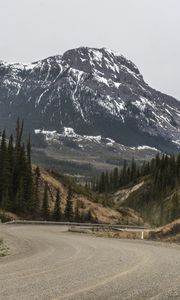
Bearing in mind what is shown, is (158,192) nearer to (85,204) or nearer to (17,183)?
(85,204)

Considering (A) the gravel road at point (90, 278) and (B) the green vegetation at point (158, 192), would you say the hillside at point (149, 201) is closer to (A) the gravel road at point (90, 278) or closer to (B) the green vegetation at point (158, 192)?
(B) the green vegetation at point (158, 192)

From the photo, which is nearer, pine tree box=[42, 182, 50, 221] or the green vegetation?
pine tree box=[42, 182, 50, 221]

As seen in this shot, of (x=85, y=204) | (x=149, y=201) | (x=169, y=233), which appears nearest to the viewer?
(x=169, y=233)

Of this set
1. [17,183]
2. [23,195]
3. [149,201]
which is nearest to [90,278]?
[23,195]

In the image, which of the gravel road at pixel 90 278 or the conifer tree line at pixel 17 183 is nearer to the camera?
the gravel road at pixel 90 278

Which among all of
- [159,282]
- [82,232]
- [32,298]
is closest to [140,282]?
[159,282]

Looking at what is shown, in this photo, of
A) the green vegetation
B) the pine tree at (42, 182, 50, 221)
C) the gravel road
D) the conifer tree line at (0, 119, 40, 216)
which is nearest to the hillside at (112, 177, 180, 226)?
the green vegetation

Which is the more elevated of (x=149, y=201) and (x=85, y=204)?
(x=149, y=201)

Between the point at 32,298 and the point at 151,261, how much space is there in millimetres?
10745

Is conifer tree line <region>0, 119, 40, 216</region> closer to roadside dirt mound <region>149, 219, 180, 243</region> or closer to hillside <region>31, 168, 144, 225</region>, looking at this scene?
hillside <region>31, 168, 144, 225</region>

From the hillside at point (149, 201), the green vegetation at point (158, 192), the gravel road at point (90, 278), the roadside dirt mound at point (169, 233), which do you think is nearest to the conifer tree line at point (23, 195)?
the hillside at point (149, 201)

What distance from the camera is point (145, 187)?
183m

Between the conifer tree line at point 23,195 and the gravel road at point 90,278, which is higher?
the conifer tree line at point 23,195

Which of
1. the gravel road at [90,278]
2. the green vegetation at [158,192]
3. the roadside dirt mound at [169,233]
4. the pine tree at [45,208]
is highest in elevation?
the green vegetation at [158,192]
